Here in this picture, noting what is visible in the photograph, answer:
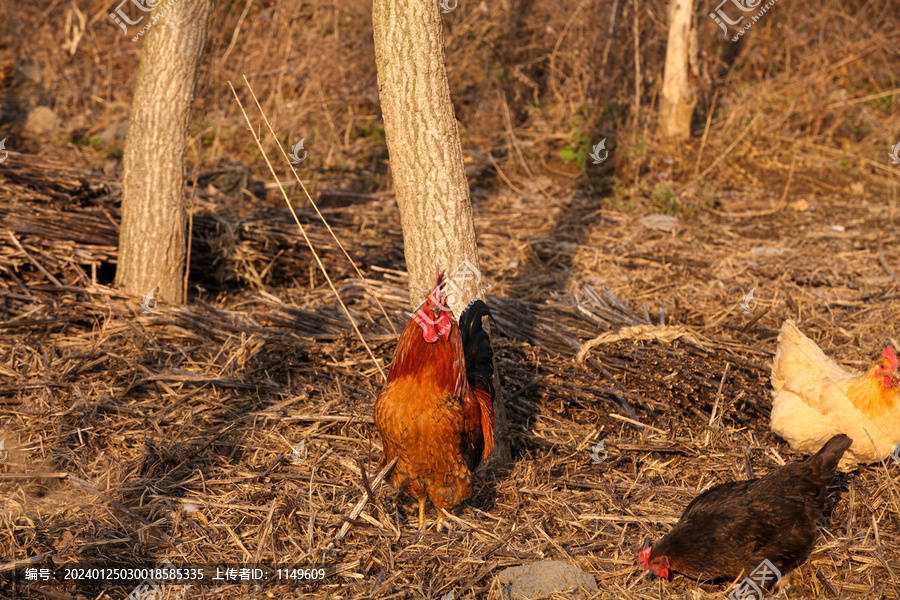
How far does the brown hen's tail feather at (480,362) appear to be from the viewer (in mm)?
3605

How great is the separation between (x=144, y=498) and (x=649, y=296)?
4231 mm

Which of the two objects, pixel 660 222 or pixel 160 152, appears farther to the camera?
pixel 660 222

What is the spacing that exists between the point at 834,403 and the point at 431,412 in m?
2.38

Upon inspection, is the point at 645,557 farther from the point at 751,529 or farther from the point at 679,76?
the point at 679,76

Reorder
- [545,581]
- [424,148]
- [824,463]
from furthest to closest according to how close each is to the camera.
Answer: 1. [424,148]
2. [824,463]
3. [545,581]

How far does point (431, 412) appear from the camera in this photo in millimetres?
3197

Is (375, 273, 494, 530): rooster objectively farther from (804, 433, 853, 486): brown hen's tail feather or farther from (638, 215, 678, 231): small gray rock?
(638, 215, 678, 231): small gray rock

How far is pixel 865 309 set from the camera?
5676 millimetres

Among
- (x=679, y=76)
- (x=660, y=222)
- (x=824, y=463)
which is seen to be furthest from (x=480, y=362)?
(x=679, y=76)

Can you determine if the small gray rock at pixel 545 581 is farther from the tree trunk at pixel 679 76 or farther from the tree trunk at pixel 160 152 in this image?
the tree trunk at pixel 679 76

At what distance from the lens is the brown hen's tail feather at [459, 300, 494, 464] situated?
361 cm

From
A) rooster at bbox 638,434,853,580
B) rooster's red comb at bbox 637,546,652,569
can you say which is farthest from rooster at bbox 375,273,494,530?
rooster at bbox 638,434,853,580

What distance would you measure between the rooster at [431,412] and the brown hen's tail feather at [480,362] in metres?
0.15

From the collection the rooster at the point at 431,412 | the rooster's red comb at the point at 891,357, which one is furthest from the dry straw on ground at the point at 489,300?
the rooster's red comb at the point at 891,357
